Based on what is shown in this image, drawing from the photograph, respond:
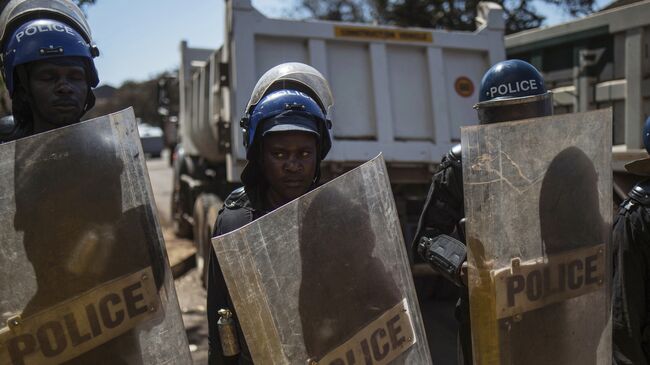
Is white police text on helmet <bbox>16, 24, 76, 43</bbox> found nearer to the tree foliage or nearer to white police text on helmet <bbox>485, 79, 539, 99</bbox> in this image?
white police text on helmet <bbox>485, 79, 539, 99</bbox>

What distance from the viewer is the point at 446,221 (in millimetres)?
2373

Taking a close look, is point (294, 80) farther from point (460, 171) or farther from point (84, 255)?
point (84, 255)

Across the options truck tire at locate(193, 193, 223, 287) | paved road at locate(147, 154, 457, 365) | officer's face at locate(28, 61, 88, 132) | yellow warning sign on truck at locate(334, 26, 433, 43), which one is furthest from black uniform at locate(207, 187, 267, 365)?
truck tire at locate(193, 193, 223, 287)

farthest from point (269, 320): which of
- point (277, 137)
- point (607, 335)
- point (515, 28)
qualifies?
point (515, 28)

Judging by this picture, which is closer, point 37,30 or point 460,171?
point 37,30

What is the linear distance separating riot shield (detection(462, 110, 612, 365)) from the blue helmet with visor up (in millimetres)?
1264

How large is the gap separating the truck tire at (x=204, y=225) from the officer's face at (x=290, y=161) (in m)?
4.46

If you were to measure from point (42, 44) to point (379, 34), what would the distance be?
11.8 ft

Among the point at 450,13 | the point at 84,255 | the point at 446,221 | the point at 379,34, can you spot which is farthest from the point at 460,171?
the point at 450,13

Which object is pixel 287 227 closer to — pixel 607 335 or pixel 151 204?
pixel 151 204

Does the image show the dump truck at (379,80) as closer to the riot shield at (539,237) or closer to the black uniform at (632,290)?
the black uniform at (632,290)

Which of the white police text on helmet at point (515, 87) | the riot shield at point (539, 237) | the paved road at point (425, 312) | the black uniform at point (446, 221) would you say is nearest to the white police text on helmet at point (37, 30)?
the riot shield at point (539, 237)

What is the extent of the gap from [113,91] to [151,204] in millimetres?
1241

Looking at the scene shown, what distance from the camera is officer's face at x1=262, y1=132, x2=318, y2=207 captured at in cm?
184
